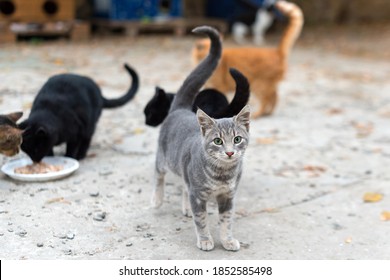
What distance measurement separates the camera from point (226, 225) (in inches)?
126

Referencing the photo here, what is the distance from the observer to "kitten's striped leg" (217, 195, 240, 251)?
10.4 feet

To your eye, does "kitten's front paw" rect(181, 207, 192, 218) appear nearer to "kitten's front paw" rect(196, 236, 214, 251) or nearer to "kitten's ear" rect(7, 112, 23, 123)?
"kitten's front paw" rect(196, 236, 214, 251)

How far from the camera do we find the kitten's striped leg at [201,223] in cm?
311

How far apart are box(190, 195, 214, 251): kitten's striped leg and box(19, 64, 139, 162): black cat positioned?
57.2 inches

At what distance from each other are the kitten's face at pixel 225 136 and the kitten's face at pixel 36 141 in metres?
1.53

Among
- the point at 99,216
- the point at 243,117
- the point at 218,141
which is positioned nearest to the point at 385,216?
the point at 243,117

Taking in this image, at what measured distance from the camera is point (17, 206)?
364 centimetres

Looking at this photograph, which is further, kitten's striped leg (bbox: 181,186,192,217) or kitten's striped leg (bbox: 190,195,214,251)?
kitten's striped leg (bbox: 181,186,192,217)

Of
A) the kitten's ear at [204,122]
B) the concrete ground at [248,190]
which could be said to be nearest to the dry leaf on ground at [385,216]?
the concrete ground at [248,190]

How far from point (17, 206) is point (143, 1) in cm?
903

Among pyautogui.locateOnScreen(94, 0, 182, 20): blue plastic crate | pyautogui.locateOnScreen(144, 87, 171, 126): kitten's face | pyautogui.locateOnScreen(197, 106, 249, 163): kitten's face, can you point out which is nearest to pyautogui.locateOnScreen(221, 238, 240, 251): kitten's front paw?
pyautogui.locateOnScreen(197, 106, 249, 163): kitten's face

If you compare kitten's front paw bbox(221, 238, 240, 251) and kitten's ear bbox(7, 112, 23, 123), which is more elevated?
kitten's ear bbox(7, 112, 23, 123)
